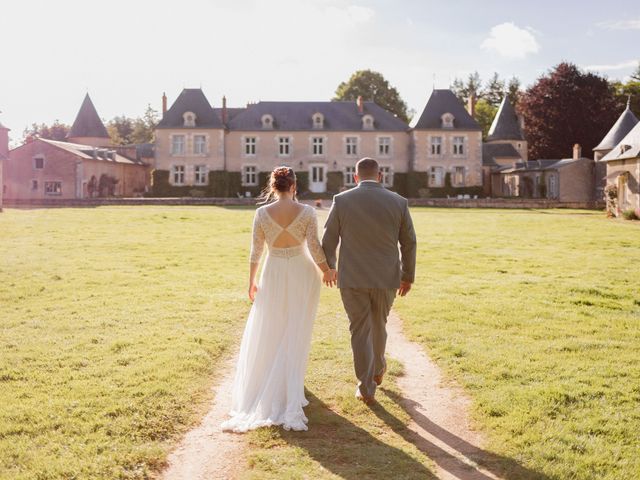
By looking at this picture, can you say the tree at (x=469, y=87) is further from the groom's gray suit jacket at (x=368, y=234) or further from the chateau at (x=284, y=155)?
the groom's gray suit jacket at (x=368, y=234)

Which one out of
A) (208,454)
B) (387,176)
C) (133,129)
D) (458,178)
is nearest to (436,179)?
(458,178)

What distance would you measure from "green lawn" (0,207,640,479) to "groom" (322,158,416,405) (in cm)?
54

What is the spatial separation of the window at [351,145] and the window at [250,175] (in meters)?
7.15

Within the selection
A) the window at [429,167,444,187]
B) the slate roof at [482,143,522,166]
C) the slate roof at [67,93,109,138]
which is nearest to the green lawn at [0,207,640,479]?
the window at [429,167,444,187]

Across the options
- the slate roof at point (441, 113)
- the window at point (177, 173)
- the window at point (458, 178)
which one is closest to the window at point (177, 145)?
the window at point (177, 173)

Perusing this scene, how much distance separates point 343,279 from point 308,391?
45.7 inches

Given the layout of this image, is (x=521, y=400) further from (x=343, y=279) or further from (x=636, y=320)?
(x=636, y=320)

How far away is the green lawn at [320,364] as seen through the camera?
4387 mm

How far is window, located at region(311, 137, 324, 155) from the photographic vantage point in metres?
48.3

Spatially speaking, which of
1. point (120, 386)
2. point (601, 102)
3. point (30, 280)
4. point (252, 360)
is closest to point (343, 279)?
point (252, 360)

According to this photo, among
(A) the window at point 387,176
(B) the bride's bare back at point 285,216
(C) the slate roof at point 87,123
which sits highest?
(C) the slate roof at point 87,123

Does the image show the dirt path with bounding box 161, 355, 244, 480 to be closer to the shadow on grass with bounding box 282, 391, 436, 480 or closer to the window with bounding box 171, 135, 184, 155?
the shadow on grass with bounding box 282, 391, 436, 480

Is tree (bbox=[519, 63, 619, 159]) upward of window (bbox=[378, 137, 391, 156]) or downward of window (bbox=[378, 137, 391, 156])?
upward

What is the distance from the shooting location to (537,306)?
9.59 meters
